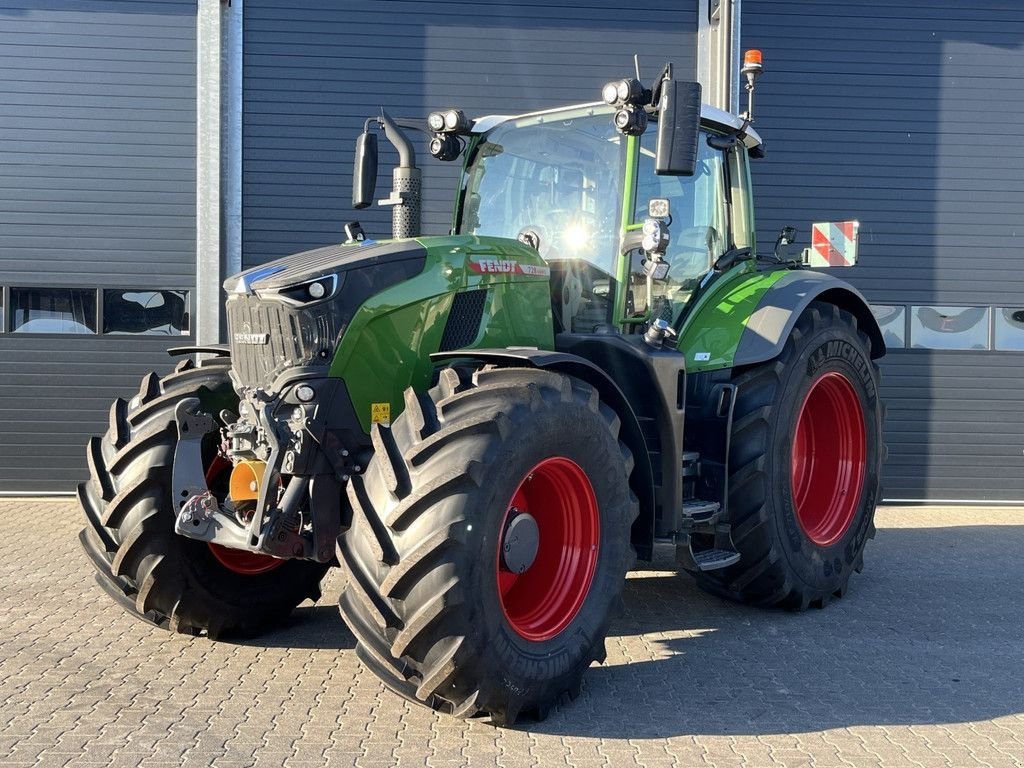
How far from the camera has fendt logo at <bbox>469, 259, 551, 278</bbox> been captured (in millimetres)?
4610

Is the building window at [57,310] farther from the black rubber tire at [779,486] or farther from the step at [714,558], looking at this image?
the step at [714,558]

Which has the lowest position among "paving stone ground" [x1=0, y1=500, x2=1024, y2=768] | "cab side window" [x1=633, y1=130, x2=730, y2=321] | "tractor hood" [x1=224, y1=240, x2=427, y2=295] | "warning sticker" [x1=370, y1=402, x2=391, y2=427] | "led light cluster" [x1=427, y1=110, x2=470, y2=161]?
"paving stone ground" [x1=0, y1=500, x2=1024, y2=768]

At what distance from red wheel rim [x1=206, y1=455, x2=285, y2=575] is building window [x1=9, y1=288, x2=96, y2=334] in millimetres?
5325

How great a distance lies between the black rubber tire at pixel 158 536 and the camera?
14.9 ft

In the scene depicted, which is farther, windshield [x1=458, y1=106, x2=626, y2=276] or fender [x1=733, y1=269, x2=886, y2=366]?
fender [x1=733, y1=269, x2=886, y2=366]

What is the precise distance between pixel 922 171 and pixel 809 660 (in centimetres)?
675

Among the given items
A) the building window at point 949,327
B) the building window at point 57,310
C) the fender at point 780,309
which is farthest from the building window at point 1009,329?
the building window at point 57,310

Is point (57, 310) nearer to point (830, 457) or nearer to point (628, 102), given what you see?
point (628, 102)

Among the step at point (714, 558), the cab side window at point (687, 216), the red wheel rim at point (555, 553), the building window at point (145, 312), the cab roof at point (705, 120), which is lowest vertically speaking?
the step at point (714, 558)

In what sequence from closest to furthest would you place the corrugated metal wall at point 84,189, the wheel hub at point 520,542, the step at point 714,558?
1. the wheel hub at point 520,542
2. the step at point 714,558
3. the corrugated metal wall at point 84,189

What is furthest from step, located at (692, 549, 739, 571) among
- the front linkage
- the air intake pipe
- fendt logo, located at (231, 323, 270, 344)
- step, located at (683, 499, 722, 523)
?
fendt logo, located at (231, 323, 270, 344)

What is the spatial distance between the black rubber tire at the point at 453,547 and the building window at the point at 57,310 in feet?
22.0

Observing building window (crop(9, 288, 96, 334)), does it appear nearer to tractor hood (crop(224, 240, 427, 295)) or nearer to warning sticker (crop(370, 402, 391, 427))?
tractor hood (crop(224, 240, 427, 295))

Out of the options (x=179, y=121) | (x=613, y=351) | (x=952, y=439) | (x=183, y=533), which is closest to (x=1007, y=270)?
(x=952, y=439)
